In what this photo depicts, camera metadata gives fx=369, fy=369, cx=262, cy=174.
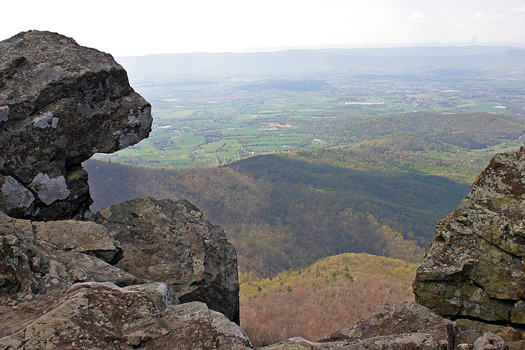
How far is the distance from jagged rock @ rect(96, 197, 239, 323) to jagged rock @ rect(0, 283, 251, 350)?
390 centimetres

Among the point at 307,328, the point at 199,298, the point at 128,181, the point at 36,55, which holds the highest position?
the point at 36,55

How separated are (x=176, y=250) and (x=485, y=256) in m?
9.01

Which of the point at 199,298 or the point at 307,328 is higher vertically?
the point at 199,298

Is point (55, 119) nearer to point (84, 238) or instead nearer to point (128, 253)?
point (84, 238)

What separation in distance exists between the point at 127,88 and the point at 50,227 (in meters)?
5.77

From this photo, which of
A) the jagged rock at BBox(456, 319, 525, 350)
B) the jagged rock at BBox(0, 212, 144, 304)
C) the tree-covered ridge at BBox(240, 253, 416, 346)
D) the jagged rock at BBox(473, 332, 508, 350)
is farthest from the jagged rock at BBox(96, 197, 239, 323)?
the jagged rock at BBox(473, 332, 508, 350)

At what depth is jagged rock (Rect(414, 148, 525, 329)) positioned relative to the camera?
9.38 meters

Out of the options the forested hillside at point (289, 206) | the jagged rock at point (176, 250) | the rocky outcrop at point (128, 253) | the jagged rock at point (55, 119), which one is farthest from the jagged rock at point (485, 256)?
the forested hillside at point (289, 206)

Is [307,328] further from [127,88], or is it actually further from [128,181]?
[128,181]

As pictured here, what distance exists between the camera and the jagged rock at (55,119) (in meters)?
10.2

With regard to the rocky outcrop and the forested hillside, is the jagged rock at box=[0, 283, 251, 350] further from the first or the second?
the forested hillside

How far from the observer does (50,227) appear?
9.38m

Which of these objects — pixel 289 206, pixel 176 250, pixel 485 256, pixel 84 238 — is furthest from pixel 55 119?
pixel 289 206

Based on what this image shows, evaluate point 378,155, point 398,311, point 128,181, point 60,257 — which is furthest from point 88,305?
point 378,155
